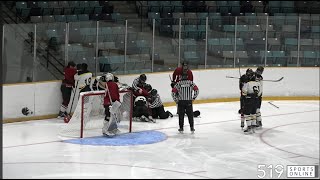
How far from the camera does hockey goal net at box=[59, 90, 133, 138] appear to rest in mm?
12375

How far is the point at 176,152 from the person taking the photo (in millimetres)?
11266

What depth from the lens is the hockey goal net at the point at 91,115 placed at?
12.4m

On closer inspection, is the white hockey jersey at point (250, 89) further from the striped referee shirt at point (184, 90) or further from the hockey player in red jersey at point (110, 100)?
the hockey player in red jersey at point (110, 100)

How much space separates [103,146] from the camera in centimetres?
1158

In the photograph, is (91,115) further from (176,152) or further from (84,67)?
(176,152)

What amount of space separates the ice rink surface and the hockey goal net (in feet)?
0.87

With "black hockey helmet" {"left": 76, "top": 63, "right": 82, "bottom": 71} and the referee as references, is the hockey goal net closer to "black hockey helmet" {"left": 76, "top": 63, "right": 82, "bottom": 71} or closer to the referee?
the referee

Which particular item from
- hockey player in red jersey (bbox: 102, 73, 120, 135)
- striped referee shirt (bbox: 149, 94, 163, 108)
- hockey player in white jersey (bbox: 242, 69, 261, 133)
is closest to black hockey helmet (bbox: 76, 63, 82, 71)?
striped referee shirt (bbox: 149, 94, 163, 108)

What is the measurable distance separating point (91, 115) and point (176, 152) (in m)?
2.04

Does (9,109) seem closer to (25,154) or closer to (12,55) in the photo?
(12,55)

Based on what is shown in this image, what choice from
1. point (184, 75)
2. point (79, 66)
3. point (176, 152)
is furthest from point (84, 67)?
point (176, 152)

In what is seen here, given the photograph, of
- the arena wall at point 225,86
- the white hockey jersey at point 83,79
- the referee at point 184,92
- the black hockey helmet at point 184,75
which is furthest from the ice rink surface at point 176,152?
the black hockey helmet at point 184,75

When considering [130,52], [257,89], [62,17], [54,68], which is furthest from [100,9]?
[257,89]

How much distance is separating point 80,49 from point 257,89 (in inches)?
152
